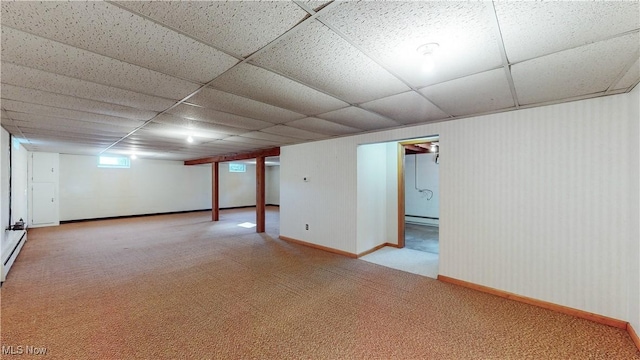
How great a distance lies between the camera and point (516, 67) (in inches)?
71.9

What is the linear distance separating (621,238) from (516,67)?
200cm

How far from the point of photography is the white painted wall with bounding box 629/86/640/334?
214 centimetres

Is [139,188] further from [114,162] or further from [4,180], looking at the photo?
[4,180]

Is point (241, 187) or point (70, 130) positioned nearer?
point (70, 130)

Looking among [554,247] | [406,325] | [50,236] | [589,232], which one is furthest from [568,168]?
[50,236]

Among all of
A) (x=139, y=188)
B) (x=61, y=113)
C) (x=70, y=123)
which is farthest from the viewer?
(x=139, y=188)

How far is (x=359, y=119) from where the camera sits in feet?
11.0

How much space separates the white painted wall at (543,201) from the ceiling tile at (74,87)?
3.22 meters

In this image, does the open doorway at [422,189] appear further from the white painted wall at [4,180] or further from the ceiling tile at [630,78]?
the white painted wall at [4,180]

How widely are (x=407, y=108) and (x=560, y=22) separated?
158 cm

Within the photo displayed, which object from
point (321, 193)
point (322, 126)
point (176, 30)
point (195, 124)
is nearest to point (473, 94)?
point (322, 126)

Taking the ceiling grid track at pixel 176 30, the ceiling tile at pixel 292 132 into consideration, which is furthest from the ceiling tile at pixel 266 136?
the ceiling grid track at pixel 176 30

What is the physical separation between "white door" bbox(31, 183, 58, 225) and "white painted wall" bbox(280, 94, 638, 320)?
957 centimetres

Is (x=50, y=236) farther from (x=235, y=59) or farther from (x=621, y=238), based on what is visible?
(x=621, y=238)
